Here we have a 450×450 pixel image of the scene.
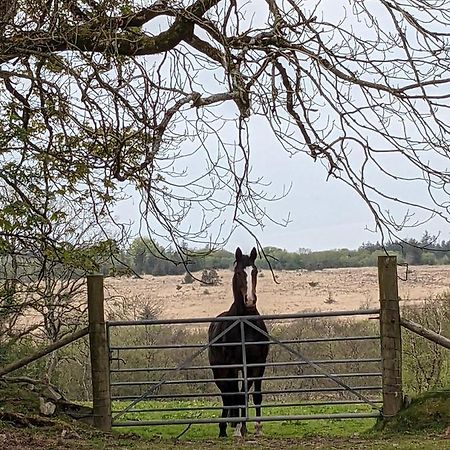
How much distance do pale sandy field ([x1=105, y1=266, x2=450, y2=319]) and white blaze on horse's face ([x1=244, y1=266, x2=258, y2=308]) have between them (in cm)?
20

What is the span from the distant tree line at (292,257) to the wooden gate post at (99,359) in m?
0.60

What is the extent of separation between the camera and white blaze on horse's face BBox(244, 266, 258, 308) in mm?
8375

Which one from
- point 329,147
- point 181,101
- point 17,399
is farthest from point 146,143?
point 17,399

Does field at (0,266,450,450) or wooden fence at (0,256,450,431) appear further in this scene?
wooden fence at (0,256,450,431)

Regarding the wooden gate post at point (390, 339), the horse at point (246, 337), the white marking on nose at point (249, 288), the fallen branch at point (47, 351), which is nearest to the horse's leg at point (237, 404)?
the horse at point (246, 337)

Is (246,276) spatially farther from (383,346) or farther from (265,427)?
(265,427)

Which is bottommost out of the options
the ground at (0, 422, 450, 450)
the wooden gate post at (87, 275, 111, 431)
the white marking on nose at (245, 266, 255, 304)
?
the ground at (0, 422, 450, 450)

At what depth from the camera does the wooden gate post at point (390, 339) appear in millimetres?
7457

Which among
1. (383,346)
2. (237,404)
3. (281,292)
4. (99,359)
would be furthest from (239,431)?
(281,292)

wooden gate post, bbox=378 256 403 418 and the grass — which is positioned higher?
wooden gate post, bbox=378 256 403 418

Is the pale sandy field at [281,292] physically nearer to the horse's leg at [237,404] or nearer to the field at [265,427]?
the field at [265,427]

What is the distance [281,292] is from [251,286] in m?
2.30

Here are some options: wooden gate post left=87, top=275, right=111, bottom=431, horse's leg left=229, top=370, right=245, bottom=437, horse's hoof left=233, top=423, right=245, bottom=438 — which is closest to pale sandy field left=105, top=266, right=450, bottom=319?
horse's leg left=229, top=370, right=245, bottom=437

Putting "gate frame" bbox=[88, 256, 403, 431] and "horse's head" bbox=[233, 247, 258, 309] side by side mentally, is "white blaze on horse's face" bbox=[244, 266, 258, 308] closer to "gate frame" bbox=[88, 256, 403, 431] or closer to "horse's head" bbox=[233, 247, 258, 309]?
"horse's head" bbox=[233, 247, 258, 309]
